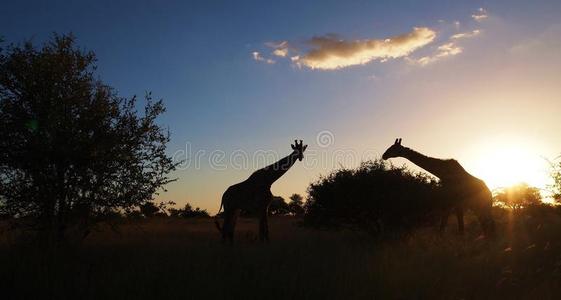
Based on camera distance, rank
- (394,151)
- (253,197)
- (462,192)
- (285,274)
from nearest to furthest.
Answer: (285,274), (253,197), (462,192), (394,151)

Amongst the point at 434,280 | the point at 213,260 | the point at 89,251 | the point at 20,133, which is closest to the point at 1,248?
the point at 89,251

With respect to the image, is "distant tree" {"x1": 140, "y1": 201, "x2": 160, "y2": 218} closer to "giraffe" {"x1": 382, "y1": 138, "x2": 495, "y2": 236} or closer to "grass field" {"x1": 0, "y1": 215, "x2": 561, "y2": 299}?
"grass field" {"x1": 0, "y1": 215, "x2": 561, "y2": 299}

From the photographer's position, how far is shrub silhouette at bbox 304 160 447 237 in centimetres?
1720

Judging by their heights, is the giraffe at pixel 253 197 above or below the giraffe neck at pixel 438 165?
below

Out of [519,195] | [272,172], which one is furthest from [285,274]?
[519,195]

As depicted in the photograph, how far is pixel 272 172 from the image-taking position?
58.3ft

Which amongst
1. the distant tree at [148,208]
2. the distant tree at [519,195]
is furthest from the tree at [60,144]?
the distant tree at [519,195]

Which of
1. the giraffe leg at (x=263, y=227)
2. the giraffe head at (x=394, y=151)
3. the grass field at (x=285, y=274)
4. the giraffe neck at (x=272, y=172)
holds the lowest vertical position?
the grass field at (x=285, y=274)

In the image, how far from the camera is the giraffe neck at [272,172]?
1761cm

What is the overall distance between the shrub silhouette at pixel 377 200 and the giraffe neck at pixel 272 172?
181cm

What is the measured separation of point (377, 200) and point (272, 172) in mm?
4163

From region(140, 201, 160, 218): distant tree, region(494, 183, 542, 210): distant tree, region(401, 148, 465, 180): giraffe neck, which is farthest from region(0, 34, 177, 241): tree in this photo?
region(494, 183, 542, 210): distant tree

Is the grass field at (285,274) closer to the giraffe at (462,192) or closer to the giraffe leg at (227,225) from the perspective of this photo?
the giraffe leg at (227,225)

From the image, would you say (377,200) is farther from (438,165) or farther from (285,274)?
(285,274)
